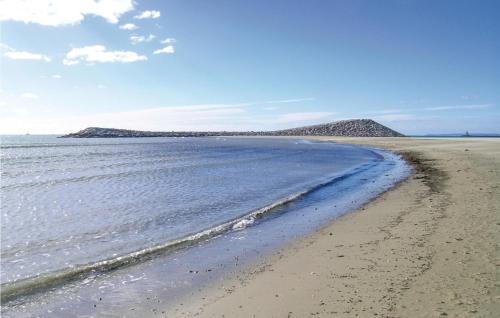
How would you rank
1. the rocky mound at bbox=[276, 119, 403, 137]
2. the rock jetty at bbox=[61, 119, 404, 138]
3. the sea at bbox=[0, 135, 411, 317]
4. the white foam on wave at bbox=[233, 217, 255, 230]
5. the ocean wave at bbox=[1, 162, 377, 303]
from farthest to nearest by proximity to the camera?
the rock jetty at bbox=[61, 119, 404, 138] < the rocky mound at bbox=[276, 119, 403, 137] < the white foam on wave at bbox=[233, 217, 255, 230] < the ocean wave at bbox=[1, 162, 377, 303] < the sea at bbox=[0, 135, 411, 317]

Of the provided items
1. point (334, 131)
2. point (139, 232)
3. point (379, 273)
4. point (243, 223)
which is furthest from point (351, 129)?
point (379, 273)

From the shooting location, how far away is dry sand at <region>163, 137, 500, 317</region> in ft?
19.2

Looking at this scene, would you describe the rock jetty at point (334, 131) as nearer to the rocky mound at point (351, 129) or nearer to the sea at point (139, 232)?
the rocky mound at point (351, 129)

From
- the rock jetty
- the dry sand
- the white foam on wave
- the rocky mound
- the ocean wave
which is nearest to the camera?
the dry sand

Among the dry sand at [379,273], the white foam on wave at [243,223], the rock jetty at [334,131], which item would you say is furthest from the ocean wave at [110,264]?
the rock jetty at [334,131]

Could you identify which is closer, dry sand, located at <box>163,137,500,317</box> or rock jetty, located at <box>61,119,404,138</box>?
dry sand, located at <box>163,137,500,317</box>

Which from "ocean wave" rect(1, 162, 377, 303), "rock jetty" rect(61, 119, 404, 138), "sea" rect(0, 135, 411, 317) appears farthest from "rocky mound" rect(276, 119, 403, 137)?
"ocean wave" rect(1, 162, 377, 303)

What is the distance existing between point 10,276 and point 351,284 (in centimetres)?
694

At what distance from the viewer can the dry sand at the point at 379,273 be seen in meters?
5.86

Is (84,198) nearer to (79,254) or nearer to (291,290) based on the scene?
(79,254)

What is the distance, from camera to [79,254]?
9.59m

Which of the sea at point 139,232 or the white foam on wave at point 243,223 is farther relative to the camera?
the white foam on wave at point 243,223

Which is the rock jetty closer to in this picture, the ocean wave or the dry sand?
the ocean wave

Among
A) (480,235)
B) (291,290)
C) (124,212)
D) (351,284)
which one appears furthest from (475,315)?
(124,212)
